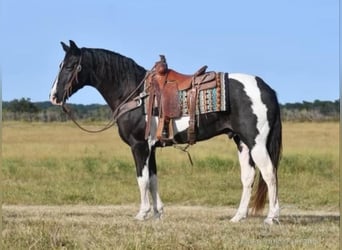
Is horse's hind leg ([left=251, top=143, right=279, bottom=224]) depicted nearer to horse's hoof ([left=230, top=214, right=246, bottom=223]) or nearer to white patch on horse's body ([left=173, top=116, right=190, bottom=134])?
horse's hoof ([left=230, top=214, right=246, bottom=223])

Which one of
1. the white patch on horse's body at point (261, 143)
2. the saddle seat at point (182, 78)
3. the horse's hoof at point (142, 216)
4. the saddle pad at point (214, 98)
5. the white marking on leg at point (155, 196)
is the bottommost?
the horse's hoof at point (142, 216)

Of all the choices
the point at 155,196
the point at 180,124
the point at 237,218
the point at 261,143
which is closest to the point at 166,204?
the point at 155,196

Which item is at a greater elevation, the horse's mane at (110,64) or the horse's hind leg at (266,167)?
the horse's mane at (110,64)

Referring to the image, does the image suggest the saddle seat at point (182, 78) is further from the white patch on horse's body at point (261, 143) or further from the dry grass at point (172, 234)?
the dry grass at point (172, 234)

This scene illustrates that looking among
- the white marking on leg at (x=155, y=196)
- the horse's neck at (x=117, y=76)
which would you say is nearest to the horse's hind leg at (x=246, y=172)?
the white marking on leg at (x=155, y=196)

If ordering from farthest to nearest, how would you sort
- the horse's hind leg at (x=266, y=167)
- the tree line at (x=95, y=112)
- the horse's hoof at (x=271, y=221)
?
the tree line at (x=95, y=112) < the horse's hind leg at (x=266, y=167) < the horse's hoof at (x=271, y=221)

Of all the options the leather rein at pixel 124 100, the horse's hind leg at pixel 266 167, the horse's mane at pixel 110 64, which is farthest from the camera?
the horse's mane at pixel 110 64

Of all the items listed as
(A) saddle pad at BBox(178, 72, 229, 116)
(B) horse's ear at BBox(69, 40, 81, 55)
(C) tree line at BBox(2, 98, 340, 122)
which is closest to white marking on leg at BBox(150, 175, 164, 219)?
(A) saddle pad at BBox(178, 72, 229, 116)

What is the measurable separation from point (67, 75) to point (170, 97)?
1.53m

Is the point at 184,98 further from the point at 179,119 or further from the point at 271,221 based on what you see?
the point at 271,221

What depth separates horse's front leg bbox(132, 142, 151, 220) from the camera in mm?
9617

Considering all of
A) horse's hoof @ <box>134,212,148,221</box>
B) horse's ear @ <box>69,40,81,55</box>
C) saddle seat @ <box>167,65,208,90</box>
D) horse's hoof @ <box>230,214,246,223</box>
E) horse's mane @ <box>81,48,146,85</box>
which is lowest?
horse's hoof @ <box>230,214,246,223</box>

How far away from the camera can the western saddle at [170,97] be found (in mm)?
9562

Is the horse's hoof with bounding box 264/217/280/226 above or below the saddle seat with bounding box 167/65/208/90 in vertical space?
below
